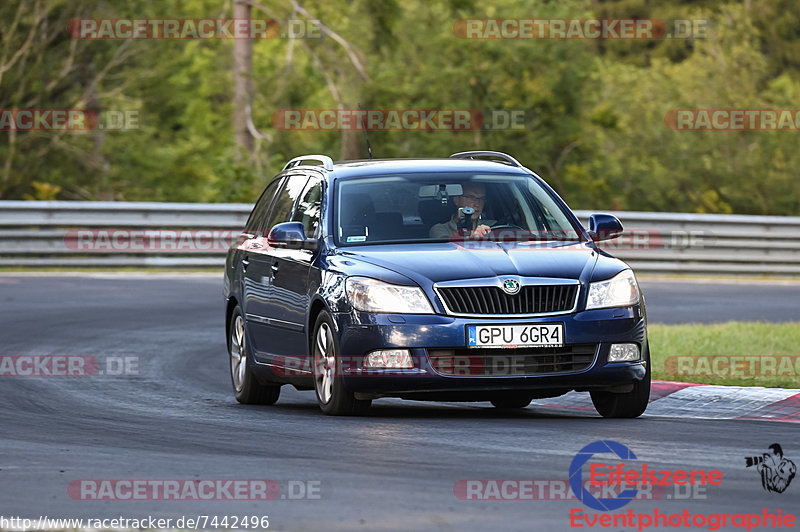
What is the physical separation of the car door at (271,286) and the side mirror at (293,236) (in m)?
0.44

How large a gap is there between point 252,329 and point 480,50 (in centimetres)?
2576

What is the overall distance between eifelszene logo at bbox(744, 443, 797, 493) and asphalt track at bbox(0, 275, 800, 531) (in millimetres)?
69

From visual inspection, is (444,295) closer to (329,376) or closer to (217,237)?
(329,376)

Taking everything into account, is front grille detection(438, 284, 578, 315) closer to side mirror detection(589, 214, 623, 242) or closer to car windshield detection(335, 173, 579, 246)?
car windshield detection(335, 173, 579, 246)

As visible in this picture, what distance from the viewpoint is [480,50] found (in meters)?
37.3

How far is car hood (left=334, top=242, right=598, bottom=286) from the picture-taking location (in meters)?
10.2

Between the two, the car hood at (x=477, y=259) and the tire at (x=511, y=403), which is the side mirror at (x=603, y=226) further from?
the tire at (x=511, y=403)

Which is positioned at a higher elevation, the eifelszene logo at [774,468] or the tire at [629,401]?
the eifelszene logo at [774,468]

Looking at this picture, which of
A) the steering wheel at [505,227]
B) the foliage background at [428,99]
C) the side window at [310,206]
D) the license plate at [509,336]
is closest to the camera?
the license plate at [509,336]

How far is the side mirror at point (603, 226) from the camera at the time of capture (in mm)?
11305

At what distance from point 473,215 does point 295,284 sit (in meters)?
1.27

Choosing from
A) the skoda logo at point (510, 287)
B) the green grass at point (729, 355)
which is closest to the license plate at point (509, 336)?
the skoda logo at point (510, 287)

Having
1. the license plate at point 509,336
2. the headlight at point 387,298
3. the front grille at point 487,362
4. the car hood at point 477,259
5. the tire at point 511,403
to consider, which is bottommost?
the tire at point 511,403

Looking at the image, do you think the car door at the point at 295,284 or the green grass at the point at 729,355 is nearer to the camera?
the car door at the point at 295,284
